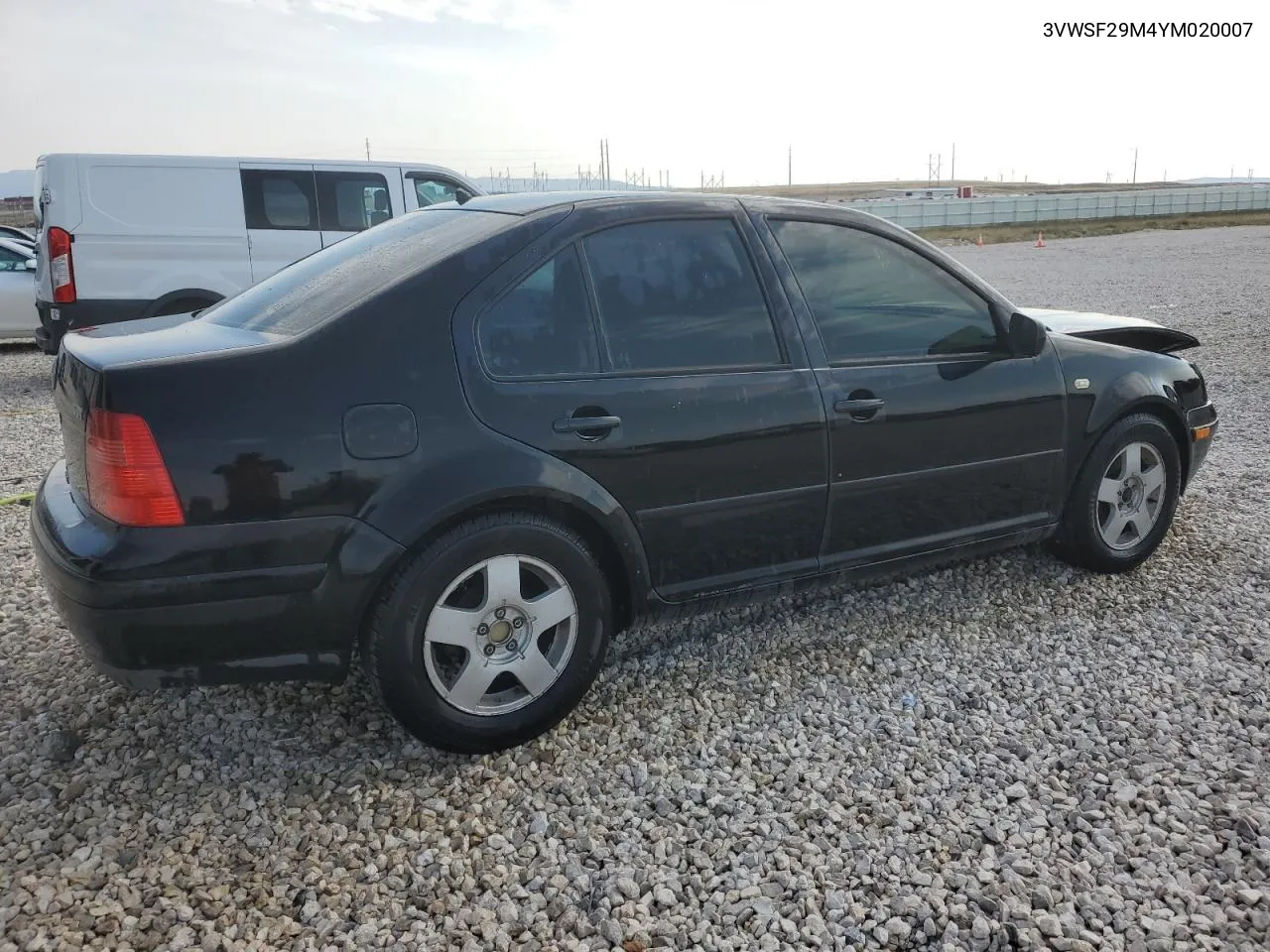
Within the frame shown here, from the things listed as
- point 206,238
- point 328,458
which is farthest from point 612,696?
point 206,238

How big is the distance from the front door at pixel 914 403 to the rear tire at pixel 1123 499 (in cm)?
27

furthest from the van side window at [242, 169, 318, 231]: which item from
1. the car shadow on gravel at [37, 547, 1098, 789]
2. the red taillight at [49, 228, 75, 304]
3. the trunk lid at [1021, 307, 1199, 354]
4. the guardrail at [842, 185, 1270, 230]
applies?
the guardrail at [842, 185, 1270, 230]

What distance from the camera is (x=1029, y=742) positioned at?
3010mm

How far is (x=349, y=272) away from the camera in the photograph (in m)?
3.09

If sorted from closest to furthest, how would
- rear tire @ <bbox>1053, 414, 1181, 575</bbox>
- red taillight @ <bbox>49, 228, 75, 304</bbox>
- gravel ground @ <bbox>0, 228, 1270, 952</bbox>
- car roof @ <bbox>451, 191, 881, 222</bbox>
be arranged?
1. gravel ground @ <bbox>0, 228, 1270, 952</bbox>
2. car roof @ <bbox>451, 191, 881, 222</bbox>
3. rear tire @ <bbox>1053, 414, 1181, 575</bbox>
4. red taillight @ <bbox>49, 228, 75, 304</bbox>

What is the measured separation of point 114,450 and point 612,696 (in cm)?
169

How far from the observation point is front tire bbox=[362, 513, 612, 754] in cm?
271

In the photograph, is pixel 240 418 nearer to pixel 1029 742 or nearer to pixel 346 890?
pixel 346 890

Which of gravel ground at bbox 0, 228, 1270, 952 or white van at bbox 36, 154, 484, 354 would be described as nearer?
gravel ground at bbox 0, 228, 1270, 952

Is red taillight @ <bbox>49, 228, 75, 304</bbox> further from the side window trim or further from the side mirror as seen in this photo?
the side mirror

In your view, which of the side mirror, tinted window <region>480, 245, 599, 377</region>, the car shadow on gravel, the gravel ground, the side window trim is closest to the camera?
the gravel ground

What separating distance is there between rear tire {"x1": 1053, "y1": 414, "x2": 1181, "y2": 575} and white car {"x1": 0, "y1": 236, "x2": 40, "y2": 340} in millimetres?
10549

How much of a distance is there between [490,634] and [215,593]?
75cm

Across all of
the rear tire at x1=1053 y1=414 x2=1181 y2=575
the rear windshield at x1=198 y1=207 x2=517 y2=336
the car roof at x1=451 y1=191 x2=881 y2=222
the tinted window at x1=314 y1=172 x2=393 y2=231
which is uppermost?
the tinted window at x1=314 y1=172 x2=393 y2=231
